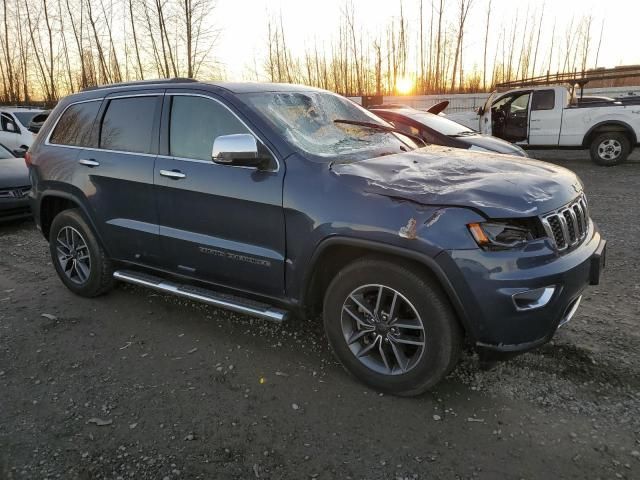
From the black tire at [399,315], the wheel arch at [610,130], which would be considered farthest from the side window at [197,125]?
the wheel arch at [610,130]

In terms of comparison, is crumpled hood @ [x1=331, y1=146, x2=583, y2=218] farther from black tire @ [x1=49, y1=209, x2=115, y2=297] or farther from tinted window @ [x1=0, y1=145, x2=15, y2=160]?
tinted window @ [x1=0, y1=145, x2=15, y2=160]

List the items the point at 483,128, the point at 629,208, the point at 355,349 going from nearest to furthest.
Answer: the point at 355,349
the point at 629,208
the point at 483,128

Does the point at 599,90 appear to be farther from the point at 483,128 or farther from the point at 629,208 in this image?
the point at 629,208

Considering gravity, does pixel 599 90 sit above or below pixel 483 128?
above

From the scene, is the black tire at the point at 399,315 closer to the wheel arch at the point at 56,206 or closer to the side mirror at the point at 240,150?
the side mirror at the point at 240,150

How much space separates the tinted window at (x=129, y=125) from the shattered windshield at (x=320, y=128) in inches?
36.8

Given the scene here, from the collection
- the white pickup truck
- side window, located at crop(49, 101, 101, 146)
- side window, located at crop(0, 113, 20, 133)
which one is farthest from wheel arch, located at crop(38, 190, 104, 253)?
the white pickup truck

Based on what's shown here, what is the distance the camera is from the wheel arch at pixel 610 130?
11062 mm

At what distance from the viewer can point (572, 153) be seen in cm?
1462

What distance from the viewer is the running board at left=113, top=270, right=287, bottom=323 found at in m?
3.12

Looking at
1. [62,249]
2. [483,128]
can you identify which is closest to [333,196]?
[62,249]

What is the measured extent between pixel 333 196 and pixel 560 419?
1.76 meters

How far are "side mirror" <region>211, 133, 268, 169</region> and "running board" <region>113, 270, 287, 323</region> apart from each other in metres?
0.93

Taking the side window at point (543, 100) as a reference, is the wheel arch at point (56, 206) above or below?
below
